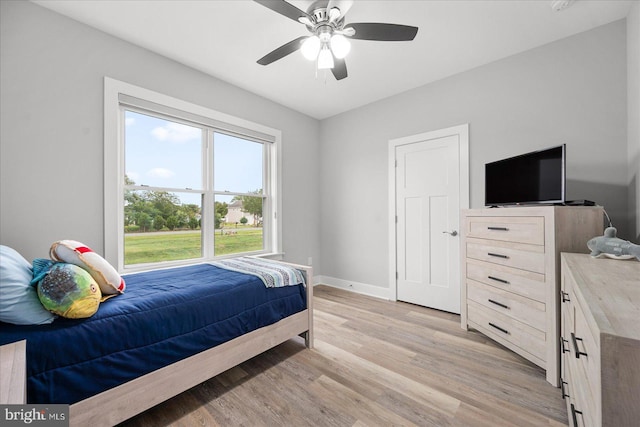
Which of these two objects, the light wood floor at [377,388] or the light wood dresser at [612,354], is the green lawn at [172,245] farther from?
the light wood dresser at [612,354]

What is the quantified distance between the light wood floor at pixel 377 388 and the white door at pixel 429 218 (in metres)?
Answer: 0.70

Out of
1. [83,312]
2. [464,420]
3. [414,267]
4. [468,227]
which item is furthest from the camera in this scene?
[414,267]

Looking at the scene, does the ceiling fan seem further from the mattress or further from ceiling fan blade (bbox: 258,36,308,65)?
A: the mattress

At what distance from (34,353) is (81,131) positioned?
1768 millimetres

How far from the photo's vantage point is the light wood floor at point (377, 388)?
145cm

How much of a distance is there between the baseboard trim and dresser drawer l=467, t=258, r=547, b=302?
1.31 meters

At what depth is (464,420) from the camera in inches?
56.2

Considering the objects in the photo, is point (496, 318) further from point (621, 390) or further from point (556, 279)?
point (621, 390)

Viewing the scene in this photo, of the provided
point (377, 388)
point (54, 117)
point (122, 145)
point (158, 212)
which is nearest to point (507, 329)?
point (377, 388)

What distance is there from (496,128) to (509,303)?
1732 millimetres

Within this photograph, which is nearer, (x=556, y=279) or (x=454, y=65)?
(x=556, y=279)

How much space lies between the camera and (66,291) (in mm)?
1159

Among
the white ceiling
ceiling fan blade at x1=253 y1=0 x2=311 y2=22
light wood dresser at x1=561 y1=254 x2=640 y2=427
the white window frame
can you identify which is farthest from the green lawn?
light wood dresser at x1=561 y1=254 x2=640 y2=427

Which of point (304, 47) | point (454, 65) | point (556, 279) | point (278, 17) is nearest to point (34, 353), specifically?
point (304, 47)
